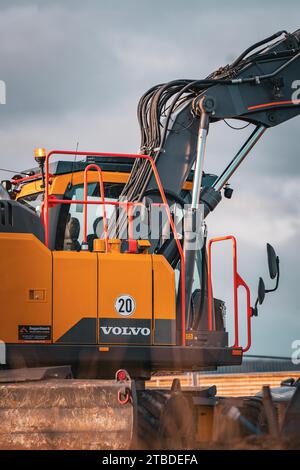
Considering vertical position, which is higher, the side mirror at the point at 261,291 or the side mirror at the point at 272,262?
the side mirror at the point at 272,262

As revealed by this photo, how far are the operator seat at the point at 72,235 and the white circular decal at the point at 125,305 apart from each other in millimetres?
1507

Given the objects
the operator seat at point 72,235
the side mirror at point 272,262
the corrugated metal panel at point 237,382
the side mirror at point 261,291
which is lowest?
the corrugated metal panel at point 237,382

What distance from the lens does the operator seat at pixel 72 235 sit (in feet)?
40.3

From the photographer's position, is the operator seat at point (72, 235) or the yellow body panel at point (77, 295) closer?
the yellow body panel at point (77, 295)

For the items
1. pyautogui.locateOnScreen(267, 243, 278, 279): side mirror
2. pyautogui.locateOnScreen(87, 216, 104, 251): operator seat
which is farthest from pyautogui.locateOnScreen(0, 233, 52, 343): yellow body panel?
pyautogui.locateOnScreen(267, 243, 278, 279): side mirror

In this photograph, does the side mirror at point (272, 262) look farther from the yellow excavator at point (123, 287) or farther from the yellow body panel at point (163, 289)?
the yellow body panel at point (163, 289)

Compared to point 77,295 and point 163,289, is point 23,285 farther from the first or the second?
point 163,289

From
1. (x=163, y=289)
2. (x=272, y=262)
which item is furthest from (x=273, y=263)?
(x=163, y=289)

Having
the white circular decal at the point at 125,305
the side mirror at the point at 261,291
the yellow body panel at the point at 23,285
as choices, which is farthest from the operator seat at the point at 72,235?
the side mirror at the point at 261,291

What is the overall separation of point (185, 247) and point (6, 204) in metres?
2.49

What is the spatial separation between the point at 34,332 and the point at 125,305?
110cm

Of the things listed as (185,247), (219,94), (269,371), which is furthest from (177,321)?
(269,371)

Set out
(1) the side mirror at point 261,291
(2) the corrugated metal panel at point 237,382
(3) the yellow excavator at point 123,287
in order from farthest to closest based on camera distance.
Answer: (2) the corrugated metal panel at point 237,382 < (1) the side mirror at point 261,291 < (3) the yellow excavator at point 123,287

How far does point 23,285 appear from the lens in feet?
35.3
